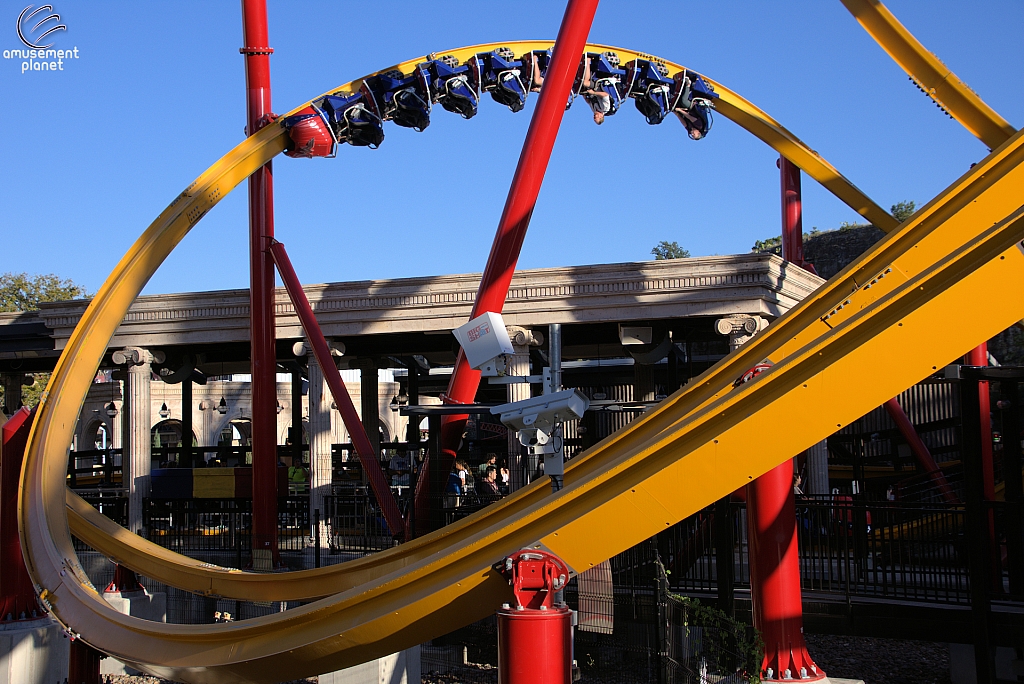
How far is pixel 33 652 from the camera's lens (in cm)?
1184

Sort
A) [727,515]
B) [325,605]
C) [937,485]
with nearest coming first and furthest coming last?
[325,605] < [727,515] < [937,485]

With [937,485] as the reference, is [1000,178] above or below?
above

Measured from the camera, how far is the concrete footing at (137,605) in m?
13.8

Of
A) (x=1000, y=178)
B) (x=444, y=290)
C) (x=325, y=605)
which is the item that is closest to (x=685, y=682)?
(x=325, y=605)

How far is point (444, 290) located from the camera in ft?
61.4

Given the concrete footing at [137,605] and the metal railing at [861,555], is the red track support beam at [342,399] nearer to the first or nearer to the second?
the concrete footing at [137,605]

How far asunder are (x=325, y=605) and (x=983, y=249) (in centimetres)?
556

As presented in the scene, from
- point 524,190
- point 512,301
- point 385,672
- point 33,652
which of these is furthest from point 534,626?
point 512,301

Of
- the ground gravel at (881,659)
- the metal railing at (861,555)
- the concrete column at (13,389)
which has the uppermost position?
the concrete column at (13,389)

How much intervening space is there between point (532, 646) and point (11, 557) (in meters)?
9.07

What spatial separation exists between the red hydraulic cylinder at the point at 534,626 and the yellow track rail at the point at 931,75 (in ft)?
42.6

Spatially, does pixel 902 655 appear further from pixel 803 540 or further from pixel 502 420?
pixel 502 420

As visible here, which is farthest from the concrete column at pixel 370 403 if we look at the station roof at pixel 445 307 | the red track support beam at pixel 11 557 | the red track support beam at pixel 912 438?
the red track support beam at pixel 912 438

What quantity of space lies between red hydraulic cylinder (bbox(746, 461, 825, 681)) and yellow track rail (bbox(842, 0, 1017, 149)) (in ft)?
32.5
